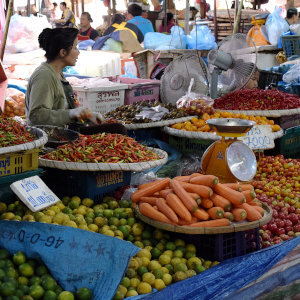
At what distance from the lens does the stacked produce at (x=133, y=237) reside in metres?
2.10

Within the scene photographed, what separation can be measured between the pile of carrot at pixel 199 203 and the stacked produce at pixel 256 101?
2535mm

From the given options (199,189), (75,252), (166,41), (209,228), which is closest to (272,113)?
(199,189)

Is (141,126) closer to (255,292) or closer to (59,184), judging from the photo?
(59,184)

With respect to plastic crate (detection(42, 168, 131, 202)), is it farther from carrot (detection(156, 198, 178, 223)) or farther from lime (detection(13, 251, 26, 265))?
lime (detection(13, 251, 26, 265))

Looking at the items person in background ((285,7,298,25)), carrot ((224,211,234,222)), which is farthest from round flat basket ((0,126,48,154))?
person in background ((285,7,298,25))

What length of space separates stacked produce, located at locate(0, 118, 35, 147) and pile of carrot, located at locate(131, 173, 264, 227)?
745mm

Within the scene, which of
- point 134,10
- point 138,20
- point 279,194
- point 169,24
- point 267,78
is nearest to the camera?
point 279,194

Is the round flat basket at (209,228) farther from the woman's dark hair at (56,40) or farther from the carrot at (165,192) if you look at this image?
the woman's dark hair at (56,40)

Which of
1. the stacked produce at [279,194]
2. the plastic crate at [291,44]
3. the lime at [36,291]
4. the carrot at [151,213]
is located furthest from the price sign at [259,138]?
the plastic crate at [291,44]

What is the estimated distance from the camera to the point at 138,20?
10.3m

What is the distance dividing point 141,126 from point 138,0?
1081 cm

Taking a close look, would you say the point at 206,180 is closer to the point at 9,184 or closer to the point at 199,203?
the point at 199,203

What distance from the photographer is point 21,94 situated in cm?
654

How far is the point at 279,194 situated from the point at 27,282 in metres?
2.18
